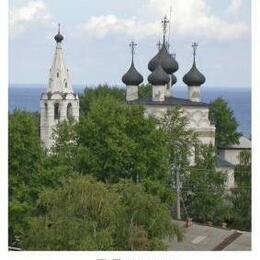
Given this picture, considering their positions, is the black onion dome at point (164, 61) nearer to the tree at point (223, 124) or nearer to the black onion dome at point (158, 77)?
the black onion dome at point (158, 77)

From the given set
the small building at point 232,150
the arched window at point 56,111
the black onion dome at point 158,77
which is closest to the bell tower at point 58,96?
the arched window at point 56,111

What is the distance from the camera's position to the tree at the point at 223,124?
28406mm

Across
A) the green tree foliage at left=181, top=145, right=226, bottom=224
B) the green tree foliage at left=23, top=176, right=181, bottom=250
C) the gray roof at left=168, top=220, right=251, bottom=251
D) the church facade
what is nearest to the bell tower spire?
the church facade

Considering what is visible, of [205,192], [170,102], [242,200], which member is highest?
[170,102]

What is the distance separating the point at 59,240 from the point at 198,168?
818 cm

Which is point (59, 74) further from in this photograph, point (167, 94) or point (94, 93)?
point (94, 93)

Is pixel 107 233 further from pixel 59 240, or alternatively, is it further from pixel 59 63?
pixel 59 63

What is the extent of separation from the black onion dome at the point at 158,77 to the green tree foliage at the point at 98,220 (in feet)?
34.8

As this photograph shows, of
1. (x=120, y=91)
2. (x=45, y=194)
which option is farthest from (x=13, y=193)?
(x=120, y=91)

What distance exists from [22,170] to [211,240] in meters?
3.62

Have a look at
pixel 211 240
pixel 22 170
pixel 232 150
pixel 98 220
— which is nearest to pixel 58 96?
pixel 232 150

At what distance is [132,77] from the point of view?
2483 centimetres

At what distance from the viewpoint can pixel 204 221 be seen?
61.0 ft

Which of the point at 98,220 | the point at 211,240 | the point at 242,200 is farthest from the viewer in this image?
the point at 242,200
